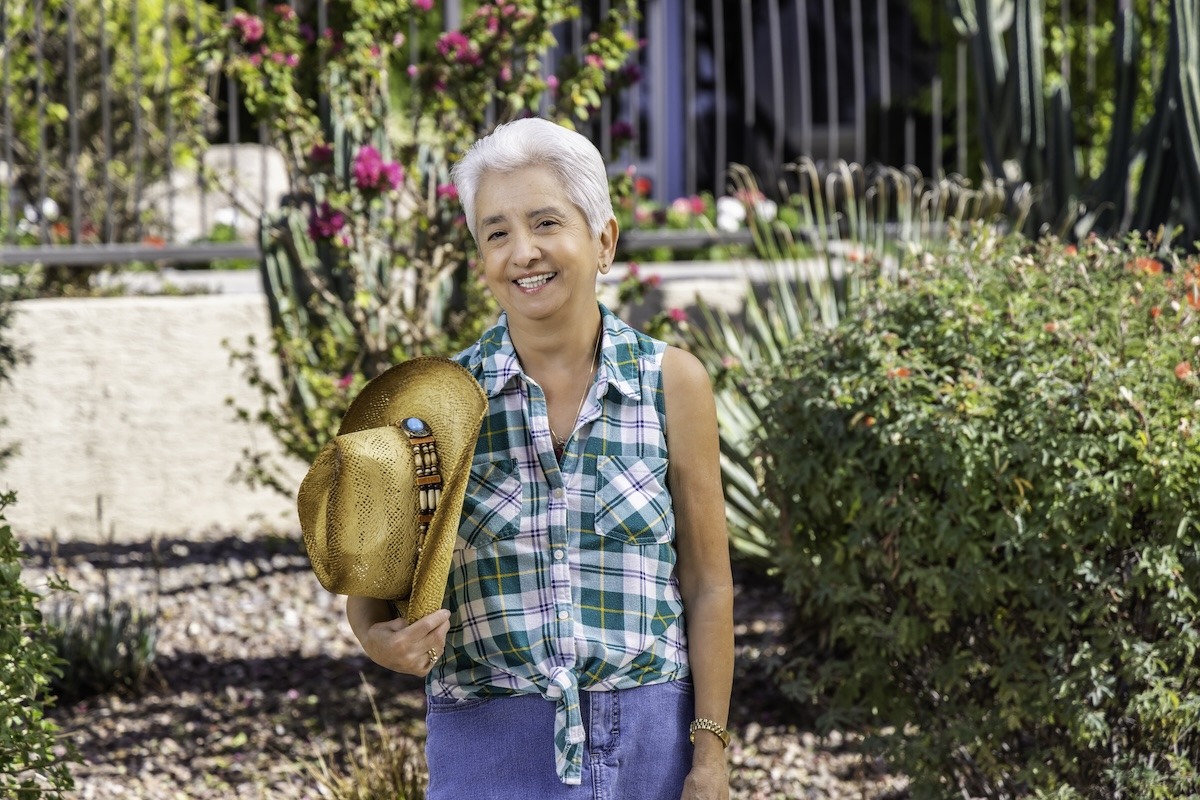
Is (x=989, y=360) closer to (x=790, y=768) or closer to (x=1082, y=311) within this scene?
(x=1082, y=311)

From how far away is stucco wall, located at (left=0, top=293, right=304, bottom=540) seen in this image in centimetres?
559

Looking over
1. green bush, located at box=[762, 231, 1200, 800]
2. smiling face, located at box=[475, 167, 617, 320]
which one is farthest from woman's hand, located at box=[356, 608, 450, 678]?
green bush, located at box=[762, 231, 1200, 800]

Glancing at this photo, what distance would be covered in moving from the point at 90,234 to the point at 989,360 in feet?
20.4

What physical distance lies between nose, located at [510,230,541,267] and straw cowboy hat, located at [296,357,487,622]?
0.67 feet

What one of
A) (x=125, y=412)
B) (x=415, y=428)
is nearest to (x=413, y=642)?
(x=415, y=428)

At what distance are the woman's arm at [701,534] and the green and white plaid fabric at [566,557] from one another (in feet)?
0.10

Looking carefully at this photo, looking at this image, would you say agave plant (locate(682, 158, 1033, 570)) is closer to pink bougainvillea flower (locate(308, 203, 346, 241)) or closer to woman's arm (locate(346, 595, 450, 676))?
pink bougainvillea flower (locate(308, 203, 346, 241))

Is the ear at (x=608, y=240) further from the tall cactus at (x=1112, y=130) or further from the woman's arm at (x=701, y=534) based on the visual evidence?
the tall cactus at (x=1112, y=130)

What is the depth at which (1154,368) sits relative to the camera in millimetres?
2766

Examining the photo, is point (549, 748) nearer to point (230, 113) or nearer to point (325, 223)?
point (325, 223)

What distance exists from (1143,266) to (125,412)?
4272mm

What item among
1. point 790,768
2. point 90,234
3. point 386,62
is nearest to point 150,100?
point 90,234

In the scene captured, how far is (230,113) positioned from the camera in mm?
5637

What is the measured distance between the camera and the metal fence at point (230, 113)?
19.0ft
